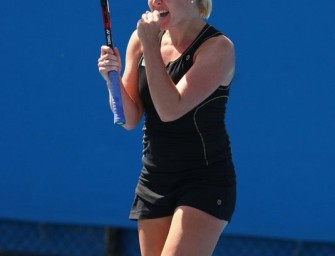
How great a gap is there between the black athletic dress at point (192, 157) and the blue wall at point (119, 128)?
1.50m

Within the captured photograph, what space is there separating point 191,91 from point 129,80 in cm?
39

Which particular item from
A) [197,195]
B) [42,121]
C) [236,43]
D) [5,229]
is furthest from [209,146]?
[5,229]

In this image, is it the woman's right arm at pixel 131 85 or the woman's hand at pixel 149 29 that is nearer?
the woman's hand at pixel 149 29

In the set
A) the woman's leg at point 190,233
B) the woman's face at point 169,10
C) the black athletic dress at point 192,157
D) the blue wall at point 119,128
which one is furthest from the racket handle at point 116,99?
the blue wall at point 119,128

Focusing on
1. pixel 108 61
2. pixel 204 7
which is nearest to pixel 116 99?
pixel 108 61

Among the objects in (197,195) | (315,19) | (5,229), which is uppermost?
(315,19)

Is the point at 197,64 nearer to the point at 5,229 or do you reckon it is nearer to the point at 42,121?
the point at 42,121

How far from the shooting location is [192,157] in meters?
3.02

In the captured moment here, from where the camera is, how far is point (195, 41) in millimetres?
3025

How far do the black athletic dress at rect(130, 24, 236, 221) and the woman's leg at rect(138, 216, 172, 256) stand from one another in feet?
0.09

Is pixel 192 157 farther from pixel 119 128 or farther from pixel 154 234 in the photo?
pixel 119 128

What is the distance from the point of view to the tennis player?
2873 millimetres

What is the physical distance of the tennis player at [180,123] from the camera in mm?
2873

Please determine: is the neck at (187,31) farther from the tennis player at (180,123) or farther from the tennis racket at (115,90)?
the tennis racket at (115,90)
